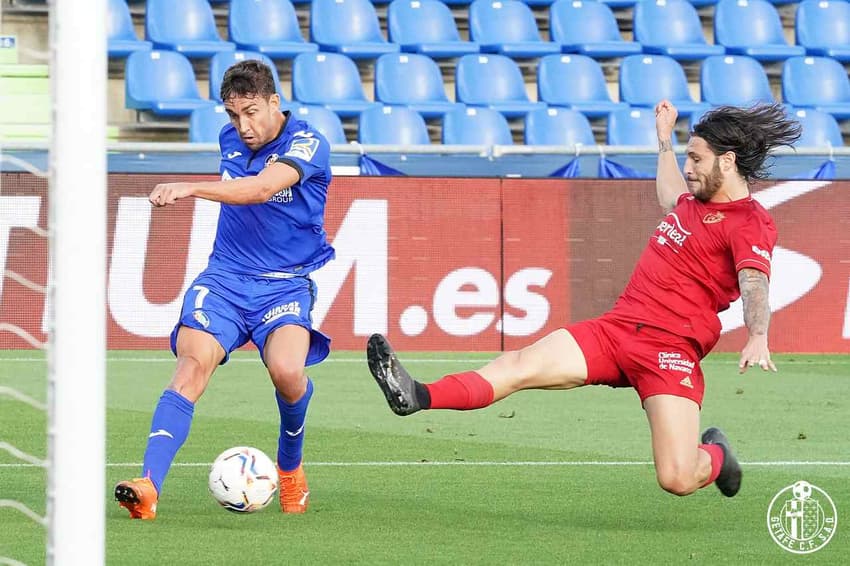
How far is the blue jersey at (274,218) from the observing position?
20.2 ft

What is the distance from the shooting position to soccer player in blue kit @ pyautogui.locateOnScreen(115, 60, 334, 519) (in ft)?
18.7

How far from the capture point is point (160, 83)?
14633 millimetres

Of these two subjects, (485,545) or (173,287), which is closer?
(485,545)

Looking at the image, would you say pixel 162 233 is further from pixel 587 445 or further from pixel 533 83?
pixel 533 83

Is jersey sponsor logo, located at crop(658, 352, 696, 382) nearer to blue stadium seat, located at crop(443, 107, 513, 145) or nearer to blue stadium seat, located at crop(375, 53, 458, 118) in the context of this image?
blue stadium seat, located at crop(443, 107, 513, 145)

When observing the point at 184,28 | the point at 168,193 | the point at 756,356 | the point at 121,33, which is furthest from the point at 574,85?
the point at 168,193

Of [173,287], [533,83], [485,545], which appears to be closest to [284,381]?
[485,545]

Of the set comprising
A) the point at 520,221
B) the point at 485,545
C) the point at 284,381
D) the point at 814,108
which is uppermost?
the point at 814,108

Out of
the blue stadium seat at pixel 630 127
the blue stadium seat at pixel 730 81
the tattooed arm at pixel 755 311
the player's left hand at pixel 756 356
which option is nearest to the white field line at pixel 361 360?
the blue stadium seat at pixel 630 127

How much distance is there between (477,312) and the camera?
12.1 metres

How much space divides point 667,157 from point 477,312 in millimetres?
5925

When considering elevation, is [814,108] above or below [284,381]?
above

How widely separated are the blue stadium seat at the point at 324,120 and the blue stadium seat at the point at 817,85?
5174 mm

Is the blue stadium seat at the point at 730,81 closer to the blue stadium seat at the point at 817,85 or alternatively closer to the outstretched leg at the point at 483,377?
the blue stadium seat at the point at 817,85
